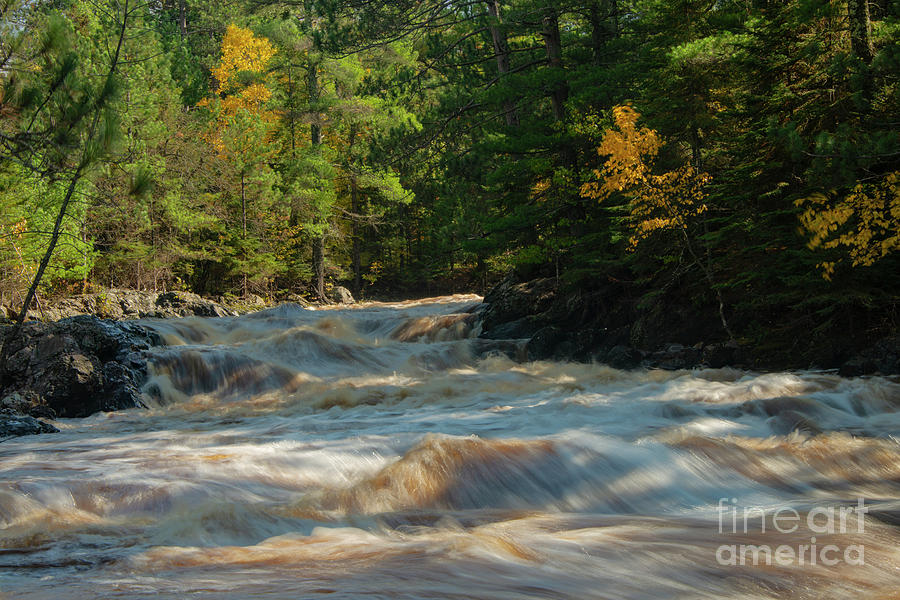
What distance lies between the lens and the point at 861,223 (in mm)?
7355

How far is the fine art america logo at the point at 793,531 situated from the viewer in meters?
3.07

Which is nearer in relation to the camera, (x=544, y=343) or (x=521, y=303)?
(x=544, y=343)

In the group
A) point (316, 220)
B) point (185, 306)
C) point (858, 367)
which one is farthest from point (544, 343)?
point (316, 220)

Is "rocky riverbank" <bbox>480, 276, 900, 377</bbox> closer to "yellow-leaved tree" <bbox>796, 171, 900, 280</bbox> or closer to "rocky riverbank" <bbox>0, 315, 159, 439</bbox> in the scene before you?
"yellow-leaved tree" <bbox>796, 171, 900, 280</bbox>

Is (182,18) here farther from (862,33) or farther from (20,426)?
(862,33)

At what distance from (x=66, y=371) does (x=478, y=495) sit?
6.89 m

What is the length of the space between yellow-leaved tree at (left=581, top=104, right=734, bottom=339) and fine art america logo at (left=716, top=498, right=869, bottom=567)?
6444 millimetres

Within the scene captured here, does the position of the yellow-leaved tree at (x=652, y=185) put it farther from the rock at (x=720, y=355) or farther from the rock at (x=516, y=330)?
the rock at (x=516, y=330)

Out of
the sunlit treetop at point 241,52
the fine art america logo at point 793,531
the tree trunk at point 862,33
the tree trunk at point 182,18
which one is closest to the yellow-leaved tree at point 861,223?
the tree trunk at point 862,33

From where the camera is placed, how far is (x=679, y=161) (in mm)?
11344

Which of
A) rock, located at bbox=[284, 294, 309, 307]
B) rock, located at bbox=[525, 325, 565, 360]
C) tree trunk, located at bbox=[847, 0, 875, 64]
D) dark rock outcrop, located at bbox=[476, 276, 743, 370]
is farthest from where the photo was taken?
rock, located at bbox=[284, 294, 309, 307]

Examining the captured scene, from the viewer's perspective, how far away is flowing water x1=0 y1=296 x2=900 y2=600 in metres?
2.87

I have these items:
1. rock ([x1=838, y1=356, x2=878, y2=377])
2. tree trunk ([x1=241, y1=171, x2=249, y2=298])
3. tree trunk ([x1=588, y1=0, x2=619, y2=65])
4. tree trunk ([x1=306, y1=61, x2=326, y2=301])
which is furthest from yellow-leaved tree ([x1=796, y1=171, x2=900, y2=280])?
tree trunk ([x1=306, y1=61, x2=326, y2=301])

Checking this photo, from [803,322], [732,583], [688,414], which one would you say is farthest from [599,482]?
[803,322]
